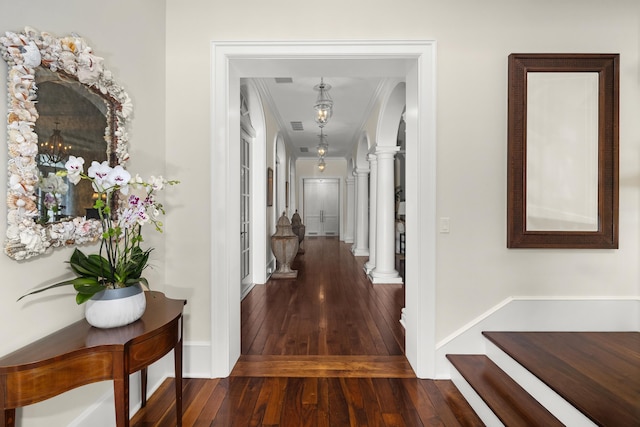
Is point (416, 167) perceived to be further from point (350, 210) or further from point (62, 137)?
point (350, 210)

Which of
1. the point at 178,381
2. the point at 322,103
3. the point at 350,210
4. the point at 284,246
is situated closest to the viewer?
the point at 178,381

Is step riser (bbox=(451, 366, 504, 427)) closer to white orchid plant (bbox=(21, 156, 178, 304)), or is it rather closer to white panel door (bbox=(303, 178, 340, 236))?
white orchid plant (bbox=(21, 156, 178, 304))

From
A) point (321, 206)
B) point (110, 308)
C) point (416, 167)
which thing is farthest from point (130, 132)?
point (321, 206)

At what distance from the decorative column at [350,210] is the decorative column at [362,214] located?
2.25m

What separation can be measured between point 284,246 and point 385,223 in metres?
1.69

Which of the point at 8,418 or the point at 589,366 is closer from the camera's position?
the point at 8,418

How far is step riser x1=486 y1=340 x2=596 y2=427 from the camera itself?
1.51m

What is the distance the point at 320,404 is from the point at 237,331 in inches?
35.2

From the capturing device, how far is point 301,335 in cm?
299

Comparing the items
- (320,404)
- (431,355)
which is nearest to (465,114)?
(431,355)

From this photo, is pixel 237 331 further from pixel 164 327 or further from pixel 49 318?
pixel 49 318

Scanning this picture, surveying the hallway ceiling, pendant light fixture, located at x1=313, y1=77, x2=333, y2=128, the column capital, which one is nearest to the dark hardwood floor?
the column capital

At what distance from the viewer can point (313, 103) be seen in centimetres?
541

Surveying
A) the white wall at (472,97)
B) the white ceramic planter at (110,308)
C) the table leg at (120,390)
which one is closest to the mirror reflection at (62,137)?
the white ceramic planter at (110,308)
